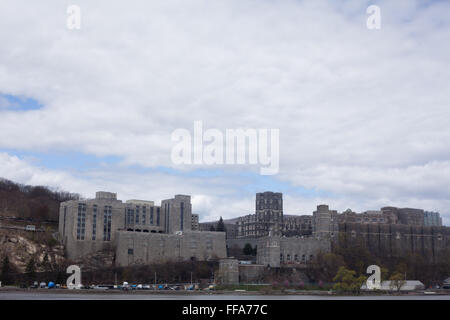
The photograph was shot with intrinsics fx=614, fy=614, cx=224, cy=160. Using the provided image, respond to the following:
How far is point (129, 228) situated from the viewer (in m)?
136

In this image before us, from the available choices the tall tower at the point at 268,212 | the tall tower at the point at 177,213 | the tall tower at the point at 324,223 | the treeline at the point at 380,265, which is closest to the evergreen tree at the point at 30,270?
the tall tower at the point at 177,213

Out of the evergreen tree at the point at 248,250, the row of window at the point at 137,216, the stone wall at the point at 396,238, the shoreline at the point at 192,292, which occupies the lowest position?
the shoreline at the point at 192,292

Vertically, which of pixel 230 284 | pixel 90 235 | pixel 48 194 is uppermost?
pixel 48 194

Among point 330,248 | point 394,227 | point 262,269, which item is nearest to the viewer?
point 262,269

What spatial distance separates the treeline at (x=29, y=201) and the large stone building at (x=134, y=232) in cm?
1560

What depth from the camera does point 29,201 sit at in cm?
14912

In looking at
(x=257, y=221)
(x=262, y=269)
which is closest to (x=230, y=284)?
(x=262, y=269)

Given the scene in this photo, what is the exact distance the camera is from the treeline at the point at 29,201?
5527 inches

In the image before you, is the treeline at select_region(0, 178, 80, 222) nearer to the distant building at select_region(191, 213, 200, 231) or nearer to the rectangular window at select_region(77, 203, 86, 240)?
the rectangular window at select_region(77, 203, 86, 240)

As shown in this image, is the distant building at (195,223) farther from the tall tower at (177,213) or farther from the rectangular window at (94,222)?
the rectangular window at (94,222)

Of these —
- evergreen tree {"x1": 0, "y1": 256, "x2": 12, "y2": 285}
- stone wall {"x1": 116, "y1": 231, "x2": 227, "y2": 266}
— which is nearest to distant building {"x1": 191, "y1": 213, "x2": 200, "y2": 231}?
stone wall {"x1": 116, "y1": 231, "x2": 227, "y2": 266}
